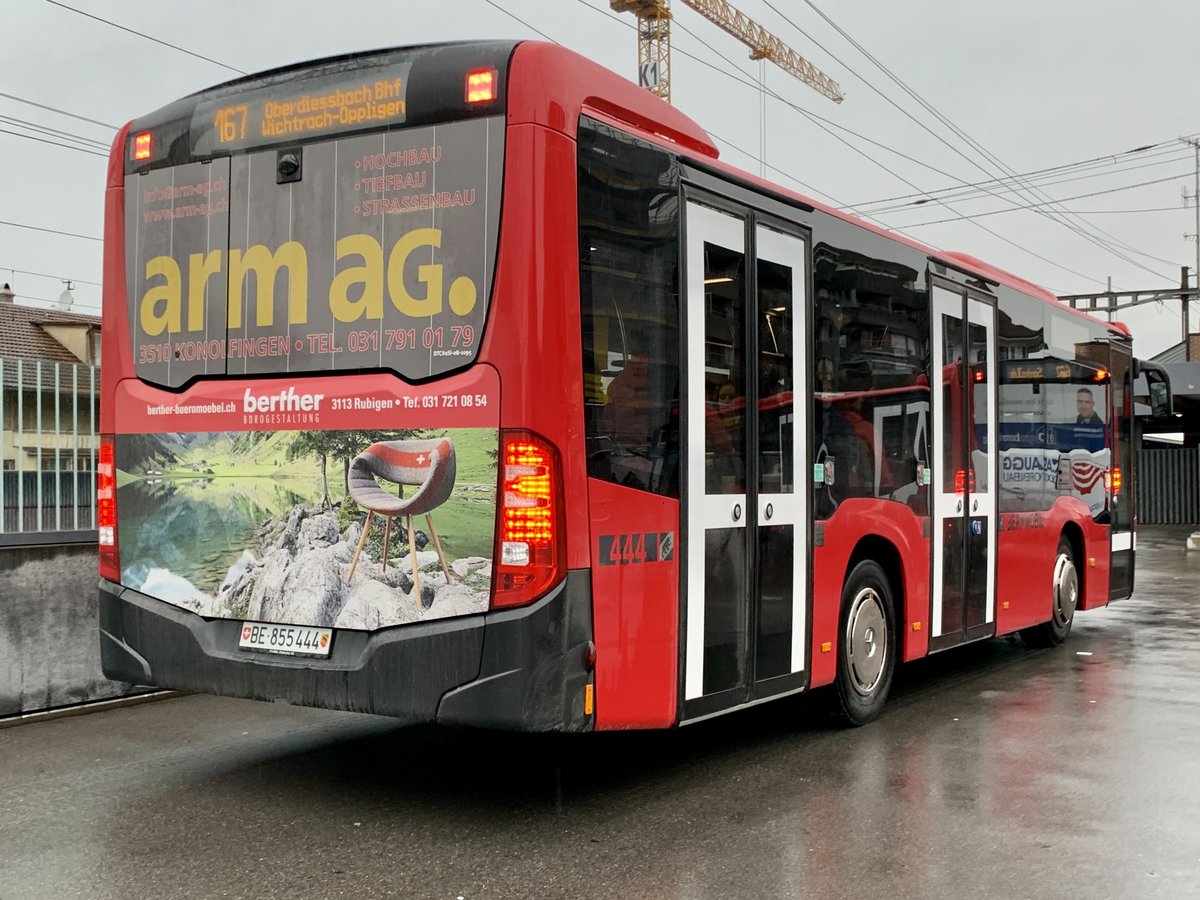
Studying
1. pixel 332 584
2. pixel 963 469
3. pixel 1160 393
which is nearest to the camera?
pixel 332 584

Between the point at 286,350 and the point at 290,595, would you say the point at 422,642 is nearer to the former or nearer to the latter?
the point at 290,595

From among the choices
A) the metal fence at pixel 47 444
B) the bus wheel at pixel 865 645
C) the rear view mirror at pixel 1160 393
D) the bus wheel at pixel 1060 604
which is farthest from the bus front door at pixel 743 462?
the rear view mirror at pixel 1160 393

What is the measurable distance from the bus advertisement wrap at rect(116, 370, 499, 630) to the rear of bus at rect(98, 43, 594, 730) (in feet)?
0.04

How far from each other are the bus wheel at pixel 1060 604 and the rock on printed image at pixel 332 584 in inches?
285

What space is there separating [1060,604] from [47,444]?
8.46 m

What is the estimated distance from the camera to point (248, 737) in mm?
7230

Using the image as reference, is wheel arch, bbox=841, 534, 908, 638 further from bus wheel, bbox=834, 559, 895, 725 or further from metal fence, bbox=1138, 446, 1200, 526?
metal fence, bbox=1138, 446, 1200, 526

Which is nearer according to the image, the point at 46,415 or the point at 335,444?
the point at 335,444

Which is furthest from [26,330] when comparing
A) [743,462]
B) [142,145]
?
[743,462]

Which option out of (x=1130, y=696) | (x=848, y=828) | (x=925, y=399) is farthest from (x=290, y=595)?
(x=1130, y=696)

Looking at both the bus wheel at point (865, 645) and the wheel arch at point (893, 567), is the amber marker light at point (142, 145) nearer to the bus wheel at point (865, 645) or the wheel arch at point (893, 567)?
the bus wheel at point (865, 645)

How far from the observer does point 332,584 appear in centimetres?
527

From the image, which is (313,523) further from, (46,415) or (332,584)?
(46,415)

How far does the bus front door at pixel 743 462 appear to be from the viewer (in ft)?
18.8
